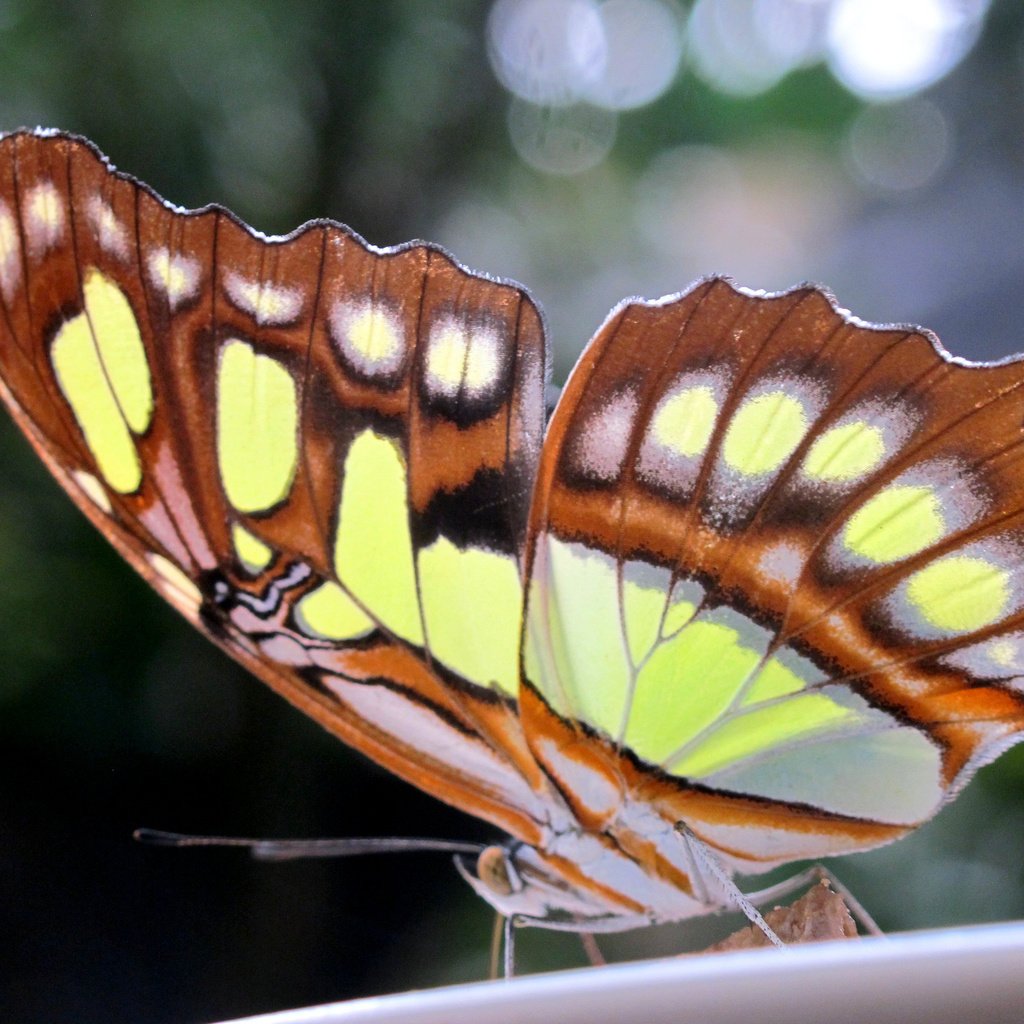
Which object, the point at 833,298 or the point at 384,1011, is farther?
the point at 833,298

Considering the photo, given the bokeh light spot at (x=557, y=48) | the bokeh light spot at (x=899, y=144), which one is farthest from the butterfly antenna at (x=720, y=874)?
the bokeh light spot at (x=899, y=144)

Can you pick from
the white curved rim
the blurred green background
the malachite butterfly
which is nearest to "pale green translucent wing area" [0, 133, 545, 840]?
the malachite butterfly

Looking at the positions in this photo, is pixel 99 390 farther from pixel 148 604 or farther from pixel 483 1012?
pixel 148 604

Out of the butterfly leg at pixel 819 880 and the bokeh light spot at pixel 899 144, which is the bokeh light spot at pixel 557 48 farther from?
the butterfly leg at pixel 819 880

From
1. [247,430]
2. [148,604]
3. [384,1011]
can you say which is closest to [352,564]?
[247,430]


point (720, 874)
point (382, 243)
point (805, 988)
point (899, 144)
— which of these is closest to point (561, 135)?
point (382, 243)

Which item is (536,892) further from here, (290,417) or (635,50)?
(635,50)
